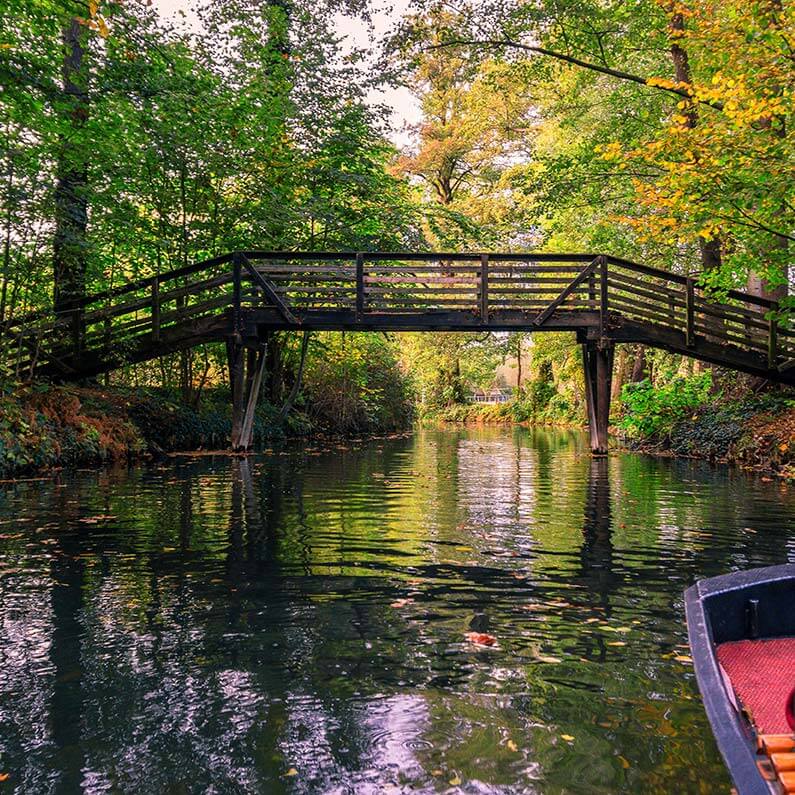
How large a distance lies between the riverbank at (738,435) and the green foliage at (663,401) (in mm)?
124

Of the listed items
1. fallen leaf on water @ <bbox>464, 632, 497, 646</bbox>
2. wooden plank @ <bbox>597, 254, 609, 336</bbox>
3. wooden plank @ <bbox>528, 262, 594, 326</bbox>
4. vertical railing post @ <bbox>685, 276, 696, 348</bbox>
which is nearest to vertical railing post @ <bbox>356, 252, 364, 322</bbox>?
wooden plank @ <bbox>528, 262, 594, 326</bbox>

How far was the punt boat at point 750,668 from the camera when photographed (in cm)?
212

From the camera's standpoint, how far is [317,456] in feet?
57.3

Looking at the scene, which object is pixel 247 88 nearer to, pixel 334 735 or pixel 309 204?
pixel 309 204

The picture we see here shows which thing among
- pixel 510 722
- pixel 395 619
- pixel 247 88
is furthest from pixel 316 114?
pixel 510 722

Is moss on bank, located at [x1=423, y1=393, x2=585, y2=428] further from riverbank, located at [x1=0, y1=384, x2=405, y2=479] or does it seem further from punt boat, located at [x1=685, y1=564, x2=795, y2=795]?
punt boat, located at [x1=685, y1=564, x2=795, y2=795]

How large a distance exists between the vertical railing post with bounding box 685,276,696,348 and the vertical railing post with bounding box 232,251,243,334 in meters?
9.51

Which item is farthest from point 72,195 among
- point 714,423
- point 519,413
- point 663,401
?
point 519,413

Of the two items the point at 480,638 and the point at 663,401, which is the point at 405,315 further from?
the point at 480,638

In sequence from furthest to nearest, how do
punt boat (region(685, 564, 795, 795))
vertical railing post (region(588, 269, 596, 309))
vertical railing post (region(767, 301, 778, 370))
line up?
vertical railing post (region(588, 269, 596, 309)), vertical railing post (region(767, 301, 778, 370)), punt boat (region(685, 564, 795, 795))

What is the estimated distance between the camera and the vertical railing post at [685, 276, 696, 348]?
1497 cm

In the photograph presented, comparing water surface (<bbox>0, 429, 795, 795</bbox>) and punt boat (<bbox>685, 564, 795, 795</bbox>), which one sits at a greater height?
punt boat (<bbox>685, 564, 795, 795</bbox>)

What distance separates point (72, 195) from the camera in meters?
12.5

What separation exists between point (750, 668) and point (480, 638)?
165cm
